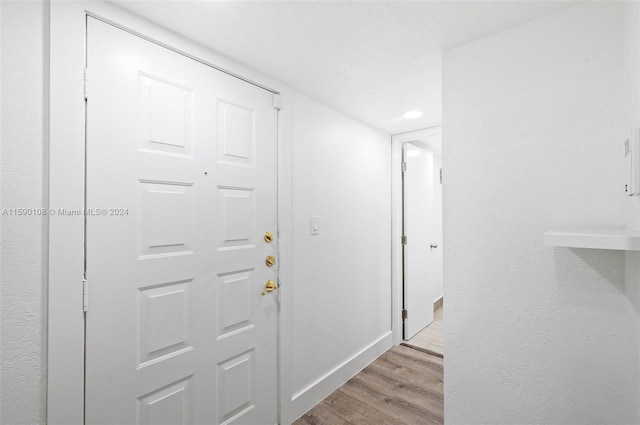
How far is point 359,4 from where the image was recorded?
3.84ft

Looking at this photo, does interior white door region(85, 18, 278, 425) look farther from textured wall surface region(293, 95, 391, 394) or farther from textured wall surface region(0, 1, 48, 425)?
textured wall surface region(293, 95, 391, 394)

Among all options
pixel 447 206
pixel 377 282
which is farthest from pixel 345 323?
pixel 447 206

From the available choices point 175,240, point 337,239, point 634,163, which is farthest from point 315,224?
point 634,163

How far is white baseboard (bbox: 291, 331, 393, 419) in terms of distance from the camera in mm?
1930

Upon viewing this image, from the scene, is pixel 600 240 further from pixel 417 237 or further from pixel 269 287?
pixel 417 237

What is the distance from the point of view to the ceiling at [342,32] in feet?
3.91

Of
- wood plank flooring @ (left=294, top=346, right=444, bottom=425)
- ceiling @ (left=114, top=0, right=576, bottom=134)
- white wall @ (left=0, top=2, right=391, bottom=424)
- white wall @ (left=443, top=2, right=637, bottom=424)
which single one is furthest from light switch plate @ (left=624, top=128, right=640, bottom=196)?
wood plank flooring @ (left=294, top=346, right=444, bottom=425)

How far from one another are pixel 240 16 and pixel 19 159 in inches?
39.7

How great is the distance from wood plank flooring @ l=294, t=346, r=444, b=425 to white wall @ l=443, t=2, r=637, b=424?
58 centimetres

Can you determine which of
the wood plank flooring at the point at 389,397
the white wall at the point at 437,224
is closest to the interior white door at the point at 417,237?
the white wall at the point at 437,224

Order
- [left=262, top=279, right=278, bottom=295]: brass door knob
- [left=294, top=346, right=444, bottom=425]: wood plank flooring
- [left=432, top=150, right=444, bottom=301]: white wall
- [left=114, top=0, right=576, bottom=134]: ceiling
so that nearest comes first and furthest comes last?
[left=114, top=0, right=576, bottom=134]: ceiling, [left=262, top=279, right=278, bottom=295]: brass door knob, [left=294, top=346, right=444, bottom=425]: wood plank flooring, [left=432, top=150, right=444, bottom=301]: white wall

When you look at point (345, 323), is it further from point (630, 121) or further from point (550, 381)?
point (630, 121)

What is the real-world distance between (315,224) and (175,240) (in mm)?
999

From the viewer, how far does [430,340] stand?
A: 305cm
